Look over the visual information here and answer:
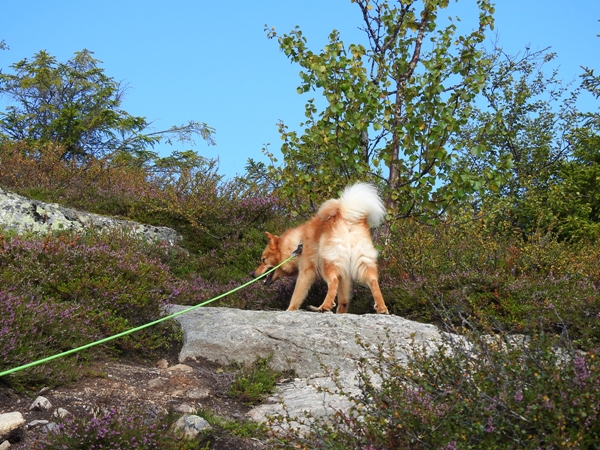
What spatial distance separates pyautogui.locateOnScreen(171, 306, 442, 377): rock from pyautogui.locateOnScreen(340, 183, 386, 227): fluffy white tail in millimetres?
1310

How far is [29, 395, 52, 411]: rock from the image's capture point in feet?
15.3

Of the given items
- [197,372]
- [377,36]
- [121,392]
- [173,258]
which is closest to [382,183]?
[377,36]

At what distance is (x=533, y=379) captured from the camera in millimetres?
3137

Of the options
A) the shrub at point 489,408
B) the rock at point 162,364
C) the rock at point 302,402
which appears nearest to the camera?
the shrub at point 489,408

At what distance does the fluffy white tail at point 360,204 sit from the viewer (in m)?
7.43

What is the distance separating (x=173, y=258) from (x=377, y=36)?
4874mm

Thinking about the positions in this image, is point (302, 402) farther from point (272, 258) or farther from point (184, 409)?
point (272, 258)

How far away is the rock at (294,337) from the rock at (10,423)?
2142mm

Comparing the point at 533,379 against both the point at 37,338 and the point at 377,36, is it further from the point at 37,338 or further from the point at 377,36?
the point at 377,36

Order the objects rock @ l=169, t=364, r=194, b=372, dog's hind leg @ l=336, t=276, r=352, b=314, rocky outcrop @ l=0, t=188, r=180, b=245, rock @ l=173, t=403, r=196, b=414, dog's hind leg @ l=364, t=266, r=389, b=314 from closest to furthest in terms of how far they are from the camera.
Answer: rock @ l=173, t=403, r=196, b=414
rock @ l=169, t=364, r=194, b=372
dog's hind leg @ l=364, t=266, r=389, b=314
dog's hind leg @ l=336, t=276, r=352, b=314
rocky outcrop @ l=0, t=188, r=180, b=245

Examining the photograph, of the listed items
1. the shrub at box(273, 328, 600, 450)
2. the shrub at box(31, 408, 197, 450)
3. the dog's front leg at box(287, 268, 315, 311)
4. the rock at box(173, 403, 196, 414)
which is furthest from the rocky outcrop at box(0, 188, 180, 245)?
the shrub at box(273, 328, 600, 450)

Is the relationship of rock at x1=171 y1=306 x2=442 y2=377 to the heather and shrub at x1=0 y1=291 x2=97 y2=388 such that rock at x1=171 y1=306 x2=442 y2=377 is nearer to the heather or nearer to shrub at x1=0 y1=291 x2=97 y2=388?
the heather

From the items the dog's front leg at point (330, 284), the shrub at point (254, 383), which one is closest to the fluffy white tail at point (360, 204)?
the dog's front leg at point (330, 284)

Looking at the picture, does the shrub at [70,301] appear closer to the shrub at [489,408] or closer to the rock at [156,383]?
the rock at [156,383]
